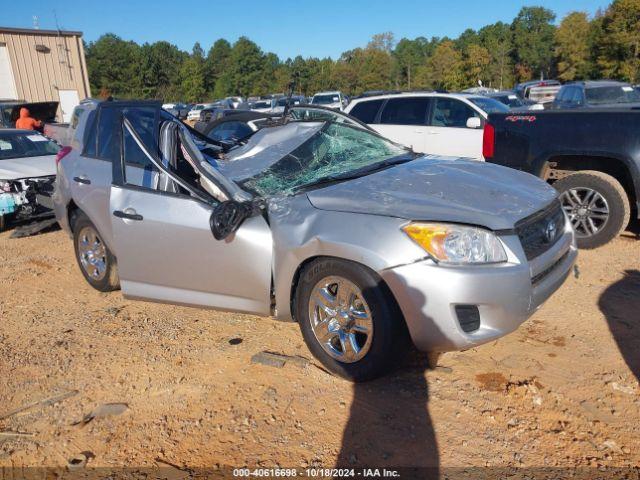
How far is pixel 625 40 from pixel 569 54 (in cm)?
1451

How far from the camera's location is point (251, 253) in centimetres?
330

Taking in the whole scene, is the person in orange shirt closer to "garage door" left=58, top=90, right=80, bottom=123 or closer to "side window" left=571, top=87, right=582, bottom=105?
"side window" left=571, top=87, right=582, bottom=105

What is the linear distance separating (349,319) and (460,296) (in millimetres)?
704

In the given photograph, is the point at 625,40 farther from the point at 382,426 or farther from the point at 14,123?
the point at 382,426

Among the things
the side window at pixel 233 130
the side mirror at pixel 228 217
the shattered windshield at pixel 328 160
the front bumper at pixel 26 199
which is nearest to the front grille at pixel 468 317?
the shattered windshield at pixel 328 160

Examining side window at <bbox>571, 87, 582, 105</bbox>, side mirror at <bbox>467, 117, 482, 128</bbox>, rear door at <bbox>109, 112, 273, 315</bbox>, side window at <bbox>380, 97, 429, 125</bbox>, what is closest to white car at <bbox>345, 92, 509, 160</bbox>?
side window at <bbox>380, 97, 429, 125</bbox>

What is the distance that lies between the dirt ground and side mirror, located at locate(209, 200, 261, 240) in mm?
951

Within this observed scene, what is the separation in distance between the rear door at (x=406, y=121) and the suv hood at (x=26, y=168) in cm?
544

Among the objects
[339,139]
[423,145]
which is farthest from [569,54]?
[339,139]

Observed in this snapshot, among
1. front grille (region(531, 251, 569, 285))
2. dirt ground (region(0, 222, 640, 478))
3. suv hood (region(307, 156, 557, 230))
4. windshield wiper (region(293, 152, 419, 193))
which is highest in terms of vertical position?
windshield wiper (region(293, 152, 419, 193))

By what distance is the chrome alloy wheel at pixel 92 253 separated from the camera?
475 cm

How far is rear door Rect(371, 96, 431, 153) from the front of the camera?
29.0 ft

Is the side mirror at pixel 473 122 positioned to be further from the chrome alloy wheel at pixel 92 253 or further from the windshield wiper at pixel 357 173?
the chrome alloy wheel at pixel 92 253

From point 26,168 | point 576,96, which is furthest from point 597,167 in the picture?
point 576,96
